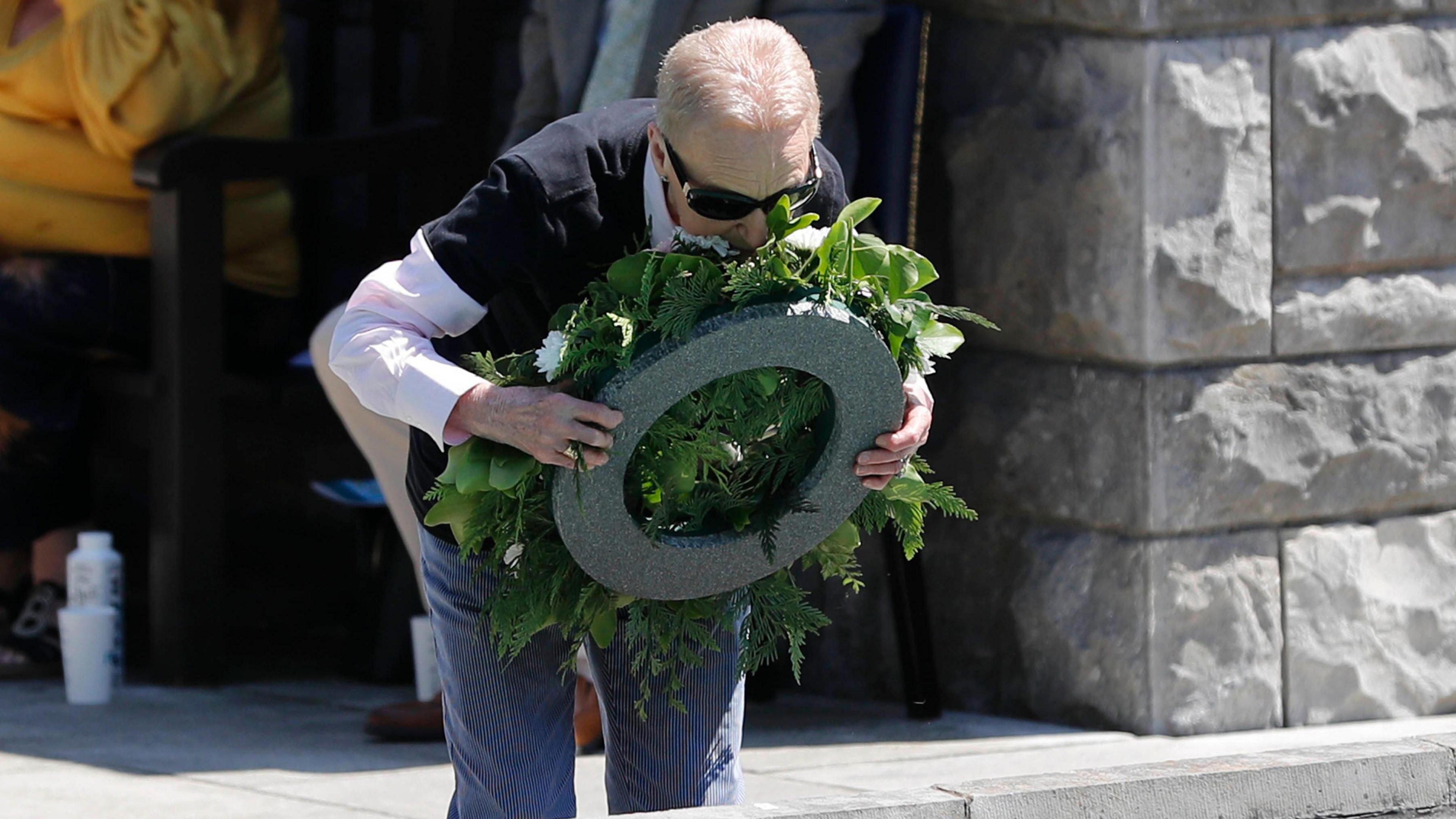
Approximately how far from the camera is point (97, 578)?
4879mm

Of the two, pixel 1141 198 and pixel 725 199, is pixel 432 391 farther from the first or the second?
pixel 1141 198

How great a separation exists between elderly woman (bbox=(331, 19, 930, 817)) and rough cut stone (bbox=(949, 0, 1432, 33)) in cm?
164

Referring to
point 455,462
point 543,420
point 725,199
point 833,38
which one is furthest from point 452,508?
point 833,38

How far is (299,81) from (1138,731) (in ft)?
9.66

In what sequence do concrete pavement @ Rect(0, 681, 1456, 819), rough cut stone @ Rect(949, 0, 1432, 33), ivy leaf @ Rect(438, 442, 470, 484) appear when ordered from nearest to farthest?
ivy leaf @ Rect(438, 442, 470, 484)
concrete pavement @ Rect(0, 681, 1456, 819)
rough cut stone @ Rect(949, 0, 1432, 33)

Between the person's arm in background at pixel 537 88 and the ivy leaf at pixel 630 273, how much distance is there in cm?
213

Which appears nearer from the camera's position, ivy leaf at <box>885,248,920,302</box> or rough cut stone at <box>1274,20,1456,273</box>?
ivy leaf at <box>885,248,920,302</box>

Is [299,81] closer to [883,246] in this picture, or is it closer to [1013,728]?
[1013,728]

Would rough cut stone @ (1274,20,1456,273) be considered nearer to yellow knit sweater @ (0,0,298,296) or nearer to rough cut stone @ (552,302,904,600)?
rough cut stone @ (552,302,904,600)

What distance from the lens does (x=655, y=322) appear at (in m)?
2.55

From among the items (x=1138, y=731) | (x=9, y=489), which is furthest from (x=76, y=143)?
(x=1138, y=731)

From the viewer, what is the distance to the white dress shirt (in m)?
2.55

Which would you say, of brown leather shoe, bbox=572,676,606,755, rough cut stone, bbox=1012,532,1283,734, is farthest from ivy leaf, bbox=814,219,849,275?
rough cut stone, bbox=1012,532,1283,734

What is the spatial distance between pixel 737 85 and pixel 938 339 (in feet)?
1.56
